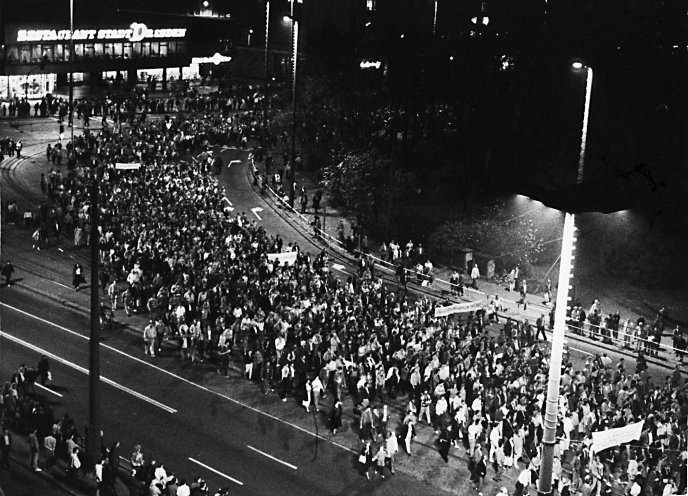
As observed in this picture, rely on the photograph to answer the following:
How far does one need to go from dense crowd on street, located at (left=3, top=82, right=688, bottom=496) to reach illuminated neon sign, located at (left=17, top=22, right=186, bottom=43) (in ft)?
141

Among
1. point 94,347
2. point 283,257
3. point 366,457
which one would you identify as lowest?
point 366,457

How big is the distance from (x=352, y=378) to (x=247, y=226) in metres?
16.9

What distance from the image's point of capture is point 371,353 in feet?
98.8

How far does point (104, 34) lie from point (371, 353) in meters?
70.7

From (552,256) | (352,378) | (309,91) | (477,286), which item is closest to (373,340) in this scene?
(352,378)

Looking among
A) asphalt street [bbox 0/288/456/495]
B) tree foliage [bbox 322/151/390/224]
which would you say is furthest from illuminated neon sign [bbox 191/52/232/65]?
asphalt street [bbox 0/288/456/495]

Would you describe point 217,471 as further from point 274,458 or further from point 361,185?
point 361,185

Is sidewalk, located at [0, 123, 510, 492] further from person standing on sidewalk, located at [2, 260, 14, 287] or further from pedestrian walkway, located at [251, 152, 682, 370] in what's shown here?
pedestrian walkway, located at [251, 152, 682, 370]

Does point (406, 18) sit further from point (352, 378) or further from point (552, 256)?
point (352, 378)

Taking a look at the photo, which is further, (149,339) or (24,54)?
(24,54)

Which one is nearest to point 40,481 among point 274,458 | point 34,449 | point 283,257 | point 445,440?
point 34,449

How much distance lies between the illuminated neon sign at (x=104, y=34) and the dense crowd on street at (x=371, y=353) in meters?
42.9

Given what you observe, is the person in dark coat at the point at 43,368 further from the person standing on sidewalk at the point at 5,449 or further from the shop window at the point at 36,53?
the shop window at the point at 36,53

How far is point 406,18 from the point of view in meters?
66.2
